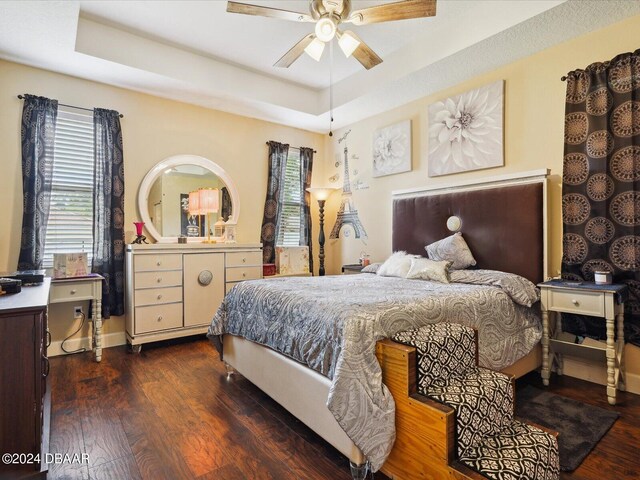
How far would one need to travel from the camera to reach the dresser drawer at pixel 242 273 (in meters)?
3.99

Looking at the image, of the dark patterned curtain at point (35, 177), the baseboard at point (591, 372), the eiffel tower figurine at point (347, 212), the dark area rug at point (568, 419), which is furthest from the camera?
the eiffel tower figurine at point (347, 212)

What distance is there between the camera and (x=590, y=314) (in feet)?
7.82

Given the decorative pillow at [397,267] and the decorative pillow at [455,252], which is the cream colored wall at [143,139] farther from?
the decorative pillow at [455,252]

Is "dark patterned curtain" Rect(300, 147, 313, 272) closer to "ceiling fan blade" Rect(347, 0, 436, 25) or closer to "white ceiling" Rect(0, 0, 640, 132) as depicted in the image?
"white ceiling" Rect(0, 0, 640, 132)

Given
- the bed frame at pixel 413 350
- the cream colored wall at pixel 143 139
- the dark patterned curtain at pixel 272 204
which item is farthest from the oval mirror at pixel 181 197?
the bed frame at pixel 413 350

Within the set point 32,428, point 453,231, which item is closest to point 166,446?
point 32,428

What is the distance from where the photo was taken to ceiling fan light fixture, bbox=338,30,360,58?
2.40 metres

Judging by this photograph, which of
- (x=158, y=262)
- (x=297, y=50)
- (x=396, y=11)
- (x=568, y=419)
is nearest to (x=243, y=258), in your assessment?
(x=158, y=262)

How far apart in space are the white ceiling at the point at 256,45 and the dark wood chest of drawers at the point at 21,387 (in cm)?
225

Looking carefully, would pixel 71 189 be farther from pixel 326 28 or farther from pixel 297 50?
pixel 326 28

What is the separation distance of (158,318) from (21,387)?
2149 mm

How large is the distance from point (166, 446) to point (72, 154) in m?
3.01

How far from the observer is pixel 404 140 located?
163 inches

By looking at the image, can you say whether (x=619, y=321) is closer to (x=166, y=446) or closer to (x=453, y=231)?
(x=453, y=231)
